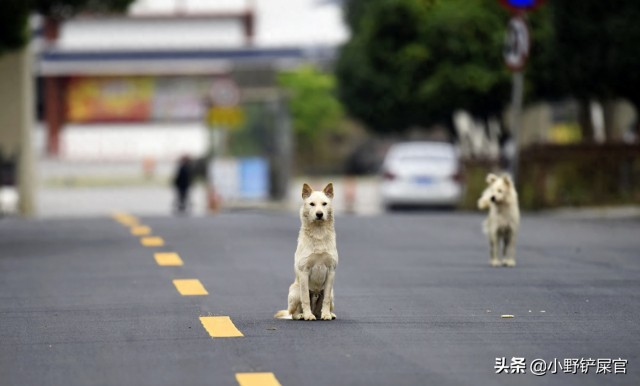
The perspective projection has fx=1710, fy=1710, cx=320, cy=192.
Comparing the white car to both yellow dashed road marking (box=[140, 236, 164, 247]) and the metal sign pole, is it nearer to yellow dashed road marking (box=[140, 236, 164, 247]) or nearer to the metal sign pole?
the metal sign pole

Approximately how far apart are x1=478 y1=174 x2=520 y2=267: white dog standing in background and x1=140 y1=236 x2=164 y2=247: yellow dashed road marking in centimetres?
437

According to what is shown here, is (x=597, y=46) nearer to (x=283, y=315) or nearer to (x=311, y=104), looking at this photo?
(x=283, y=315)

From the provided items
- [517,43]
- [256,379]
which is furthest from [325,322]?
[517,43]

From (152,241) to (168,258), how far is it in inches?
105

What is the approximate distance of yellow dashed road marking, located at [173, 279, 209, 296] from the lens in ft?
45.0

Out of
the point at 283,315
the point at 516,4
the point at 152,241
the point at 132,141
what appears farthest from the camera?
the point at 132,141

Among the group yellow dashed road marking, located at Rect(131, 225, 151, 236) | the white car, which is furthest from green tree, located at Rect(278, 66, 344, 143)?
yellow dashed road marking, located at Rect(131, 225, 151, 236)

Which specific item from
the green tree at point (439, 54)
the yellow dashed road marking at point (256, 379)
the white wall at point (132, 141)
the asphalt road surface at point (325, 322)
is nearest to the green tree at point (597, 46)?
the asphalt road surface at point (325, 322)

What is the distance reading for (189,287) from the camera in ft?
46.4

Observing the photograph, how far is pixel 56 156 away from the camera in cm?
9331

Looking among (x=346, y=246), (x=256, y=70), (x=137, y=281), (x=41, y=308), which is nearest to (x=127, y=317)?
(x=41, y=308)

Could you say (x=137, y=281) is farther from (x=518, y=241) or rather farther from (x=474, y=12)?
(x=474, y=12)

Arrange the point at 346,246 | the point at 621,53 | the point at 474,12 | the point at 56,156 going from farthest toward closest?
the point at 56,156 → the point at 474,12 → the point at 621,53 → the point at 346,246

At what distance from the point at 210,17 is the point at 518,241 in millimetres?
74472
